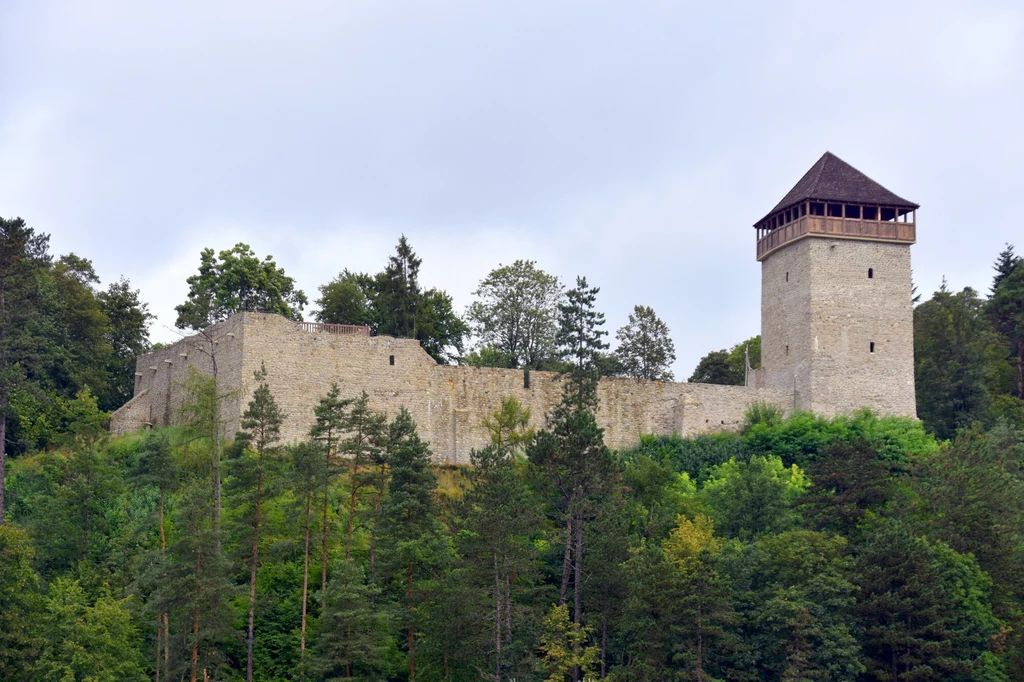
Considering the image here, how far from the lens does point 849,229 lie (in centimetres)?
5047

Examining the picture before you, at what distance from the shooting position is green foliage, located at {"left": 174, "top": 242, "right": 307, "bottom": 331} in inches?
2368

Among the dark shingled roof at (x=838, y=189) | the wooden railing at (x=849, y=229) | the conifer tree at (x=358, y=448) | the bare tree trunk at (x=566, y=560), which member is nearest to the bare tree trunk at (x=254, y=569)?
the conifer tree at (x=358, y=448)

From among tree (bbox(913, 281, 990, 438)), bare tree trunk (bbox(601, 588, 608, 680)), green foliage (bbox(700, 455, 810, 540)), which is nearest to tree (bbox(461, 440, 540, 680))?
bare tree trunk (bbox(601, 588, 608, 680))

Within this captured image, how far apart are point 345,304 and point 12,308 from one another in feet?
46.6

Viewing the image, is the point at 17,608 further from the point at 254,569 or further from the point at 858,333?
the point at 858,333

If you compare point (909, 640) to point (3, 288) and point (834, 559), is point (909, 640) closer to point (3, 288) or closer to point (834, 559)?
point (834, 559)

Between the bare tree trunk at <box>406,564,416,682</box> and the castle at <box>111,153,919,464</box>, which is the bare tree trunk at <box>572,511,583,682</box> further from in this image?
the castle at <box>111,153,919,464</box>

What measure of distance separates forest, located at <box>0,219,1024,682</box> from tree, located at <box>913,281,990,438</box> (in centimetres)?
568

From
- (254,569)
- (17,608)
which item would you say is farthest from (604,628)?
(17,608)

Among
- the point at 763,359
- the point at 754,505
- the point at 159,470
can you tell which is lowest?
the point at 754,505

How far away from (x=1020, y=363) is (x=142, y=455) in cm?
3708

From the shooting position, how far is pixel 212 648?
1409 inches

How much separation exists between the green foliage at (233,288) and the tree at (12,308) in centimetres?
1071

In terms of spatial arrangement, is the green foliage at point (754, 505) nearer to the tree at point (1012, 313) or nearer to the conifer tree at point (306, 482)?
the conifer tree at point (306, 482)
